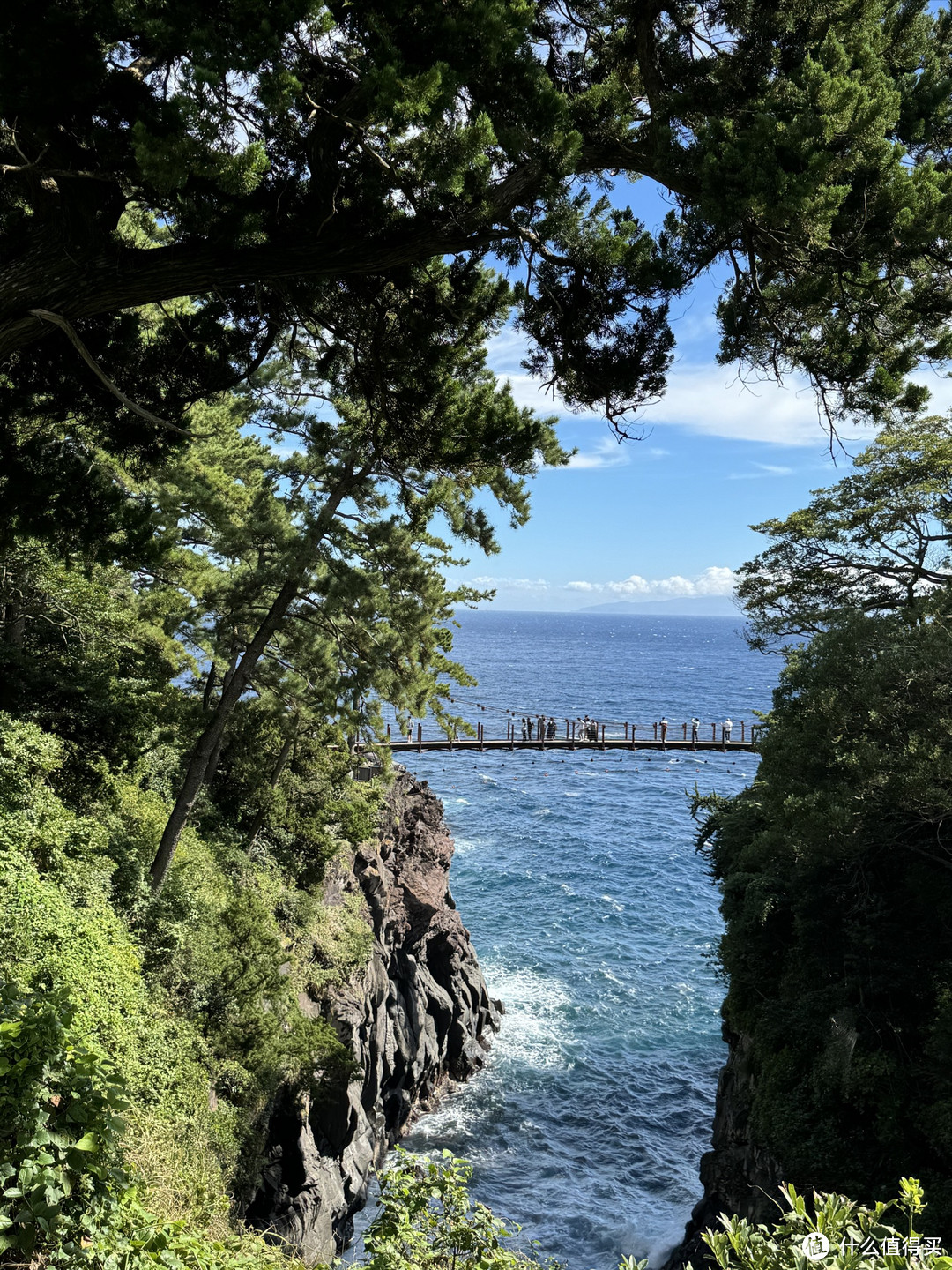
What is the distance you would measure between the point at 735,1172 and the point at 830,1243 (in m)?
11.4

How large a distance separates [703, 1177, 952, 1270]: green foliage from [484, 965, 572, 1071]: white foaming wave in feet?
63.3

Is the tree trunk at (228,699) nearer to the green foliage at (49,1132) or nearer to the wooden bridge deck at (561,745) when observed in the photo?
the green foliage at (49,1132)

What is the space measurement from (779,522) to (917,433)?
3.09m

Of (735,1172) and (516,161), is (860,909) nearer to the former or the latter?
(735,1172)

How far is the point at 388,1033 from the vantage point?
18.1 metres

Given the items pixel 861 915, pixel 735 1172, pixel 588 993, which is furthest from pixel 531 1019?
pixel 861 915

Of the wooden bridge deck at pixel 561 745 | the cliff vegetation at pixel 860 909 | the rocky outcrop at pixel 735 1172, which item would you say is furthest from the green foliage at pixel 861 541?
the wooden bridge deck at pixel 561 745

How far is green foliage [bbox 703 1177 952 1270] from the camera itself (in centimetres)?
320

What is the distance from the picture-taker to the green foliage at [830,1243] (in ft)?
10.5

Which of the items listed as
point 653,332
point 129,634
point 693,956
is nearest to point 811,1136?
point 653,332

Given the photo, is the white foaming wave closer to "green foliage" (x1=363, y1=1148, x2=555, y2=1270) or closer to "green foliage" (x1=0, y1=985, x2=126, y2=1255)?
"green foliage" (x1=363, y1=1148, x2=555, y2=1270)

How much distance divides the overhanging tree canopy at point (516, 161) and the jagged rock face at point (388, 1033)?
35.2 feet

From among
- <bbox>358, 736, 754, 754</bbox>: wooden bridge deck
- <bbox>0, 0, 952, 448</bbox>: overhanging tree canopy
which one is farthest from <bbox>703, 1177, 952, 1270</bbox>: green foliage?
<bbox>358, 736, 754, 754</bbox>: wooden bridge deck

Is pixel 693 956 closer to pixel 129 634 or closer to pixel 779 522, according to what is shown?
pixel 779 522
